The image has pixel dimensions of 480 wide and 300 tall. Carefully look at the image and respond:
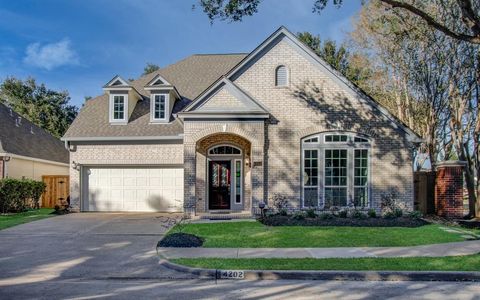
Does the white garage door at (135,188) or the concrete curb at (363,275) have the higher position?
the white garage door at (135,188)

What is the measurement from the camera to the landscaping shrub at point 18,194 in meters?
18.4

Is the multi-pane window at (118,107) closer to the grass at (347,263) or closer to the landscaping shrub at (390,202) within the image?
the grass at (347,263)

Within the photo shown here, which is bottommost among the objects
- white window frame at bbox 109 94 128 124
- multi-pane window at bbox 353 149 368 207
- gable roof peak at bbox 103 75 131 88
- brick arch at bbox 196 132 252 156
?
multi-pane window at bbox 353 149 368 207

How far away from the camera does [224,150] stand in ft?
57.1

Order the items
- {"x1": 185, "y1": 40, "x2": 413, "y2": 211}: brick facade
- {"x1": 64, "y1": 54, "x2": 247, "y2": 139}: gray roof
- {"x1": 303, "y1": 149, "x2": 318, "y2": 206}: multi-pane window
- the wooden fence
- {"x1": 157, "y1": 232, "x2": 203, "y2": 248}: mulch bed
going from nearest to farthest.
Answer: {"x1": 157, "y1": 232, "x2": 203, "y2": 248}: mulch bed
{"x1": 185, "y1": 40, "x2": 413, "y2": 211}: brick facade
{"x1": 303, "y1": 149, "x2": 318, "y2": 206}: multi-pane window
{"x1": 64, "y1": 54, "x2": 247, "y2": 139}: gray roof
the wooden fence

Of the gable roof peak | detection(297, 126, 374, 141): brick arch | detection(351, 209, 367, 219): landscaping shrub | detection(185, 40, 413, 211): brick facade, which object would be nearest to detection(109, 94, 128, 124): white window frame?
the gable roof peak

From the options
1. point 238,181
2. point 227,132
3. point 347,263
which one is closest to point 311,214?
point 238,181

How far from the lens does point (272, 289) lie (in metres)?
6.89

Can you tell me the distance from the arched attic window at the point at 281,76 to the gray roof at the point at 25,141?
15238 millimetres

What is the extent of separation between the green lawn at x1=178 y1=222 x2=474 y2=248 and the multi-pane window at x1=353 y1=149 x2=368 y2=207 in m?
2.91

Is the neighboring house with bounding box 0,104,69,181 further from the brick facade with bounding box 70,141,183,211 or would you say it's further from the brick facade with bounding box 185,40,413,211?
the brick facade with bounding box 185,40,413,211

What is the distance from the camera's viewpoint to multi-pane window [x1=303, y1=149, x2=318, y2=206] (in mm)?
15898

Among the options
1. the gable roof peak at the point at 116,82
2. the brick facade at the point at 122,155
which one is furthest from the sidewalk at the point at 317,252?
the gable roof peak at the point at 116,82

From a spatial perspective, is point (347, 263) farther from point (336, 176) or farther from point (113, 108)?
point (113, 108)
